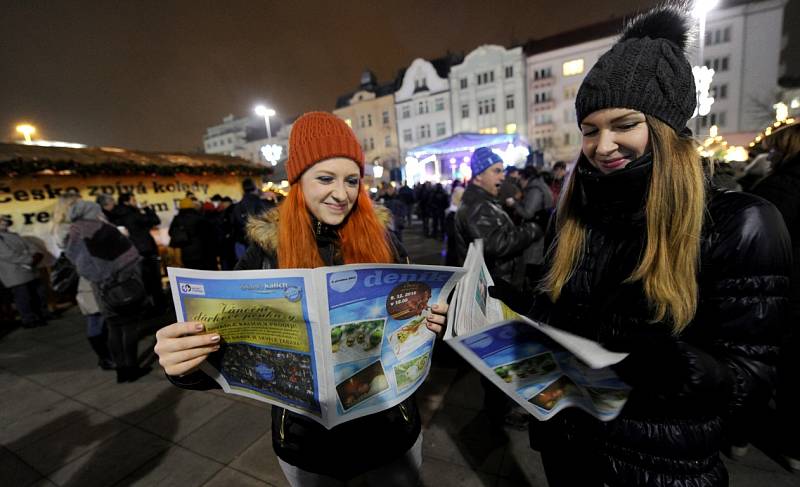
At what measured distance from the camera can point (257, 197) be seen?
6.73 meters

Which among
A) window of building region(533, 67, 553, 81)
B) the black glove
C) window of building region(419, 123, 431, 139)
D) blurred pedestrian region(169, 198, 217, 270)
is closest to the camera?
the black glove

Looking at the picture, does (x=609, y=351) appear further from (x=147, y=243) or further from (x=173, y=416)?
(x=147, y=243)

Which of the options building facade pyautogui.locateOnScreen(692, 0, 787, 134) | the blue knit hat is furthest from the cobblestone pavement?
building facade pyautogui.locateOnScreen(692, 0, 787, 134)

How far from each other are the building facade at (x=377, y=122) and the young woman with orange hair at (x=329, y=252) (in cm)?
3877

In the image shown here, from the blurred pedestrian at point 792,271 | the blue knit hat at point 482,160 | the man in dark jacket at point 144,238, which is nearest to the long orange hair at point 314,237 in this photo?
the blue knit hat at point 482,160

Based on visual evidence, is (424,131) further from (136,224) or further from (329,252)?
(329,252)

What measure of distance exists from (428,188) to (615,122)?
12.4 metres

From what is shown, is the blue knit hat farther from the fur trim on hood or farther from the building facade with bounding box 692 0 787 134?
the building facade with bounding box 692 0 787 134

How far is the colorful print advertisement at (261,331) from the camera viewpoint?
39.5 inches

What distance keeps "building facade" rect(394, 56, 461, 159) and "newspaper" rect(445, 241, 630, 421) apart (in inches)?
1467

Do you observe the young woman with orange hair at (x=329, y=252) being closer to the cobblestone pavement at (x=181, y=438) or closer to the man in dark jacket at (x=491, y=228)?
the cobblestone pavement at (x=181, y=438)

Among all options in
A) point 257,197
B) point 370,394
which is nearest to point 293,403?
point 370,394

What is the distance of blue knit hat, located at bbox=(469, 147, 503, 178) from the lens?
3408 millimetres

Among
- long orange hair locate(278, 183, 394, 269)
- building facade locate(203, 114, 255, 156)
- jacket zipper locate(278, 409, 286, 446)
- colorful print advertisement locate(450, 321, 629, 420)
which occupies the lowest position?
jacket zipper locate(278, 409, 286, 446)
